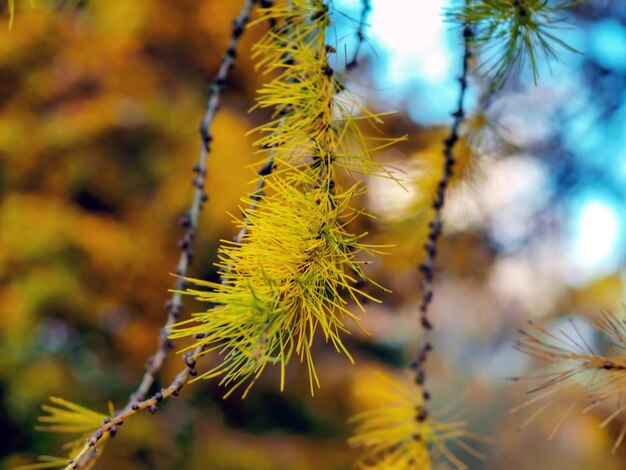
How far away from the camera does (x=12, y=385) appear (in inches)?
73.8

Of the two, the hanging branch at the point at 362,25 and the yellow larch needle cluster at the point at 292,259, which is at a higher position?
the hanging branch at the point at 362,25

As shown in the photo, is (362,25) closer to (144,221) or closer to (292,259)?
(292,259)

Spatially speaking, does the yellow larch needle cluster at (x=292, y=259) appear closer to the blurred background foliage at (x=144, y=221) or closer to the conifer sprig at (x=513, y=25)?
the conifer sprig at (x=513, y=25)

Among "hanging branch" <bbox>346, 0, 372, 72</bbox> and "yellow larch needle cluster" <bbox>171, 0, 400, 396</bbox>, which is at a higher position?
"hanging branch" <bbox>346, 0, 372, 72</bbox>

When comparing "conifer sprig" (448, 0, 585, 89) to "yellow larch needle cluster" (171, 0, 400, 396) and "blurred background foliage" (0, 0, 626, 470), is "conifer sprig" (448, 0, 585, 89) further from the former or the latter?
"blurred background foliage" (0, 0, 626, 470)

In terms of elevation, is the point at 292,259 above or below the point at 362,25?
below

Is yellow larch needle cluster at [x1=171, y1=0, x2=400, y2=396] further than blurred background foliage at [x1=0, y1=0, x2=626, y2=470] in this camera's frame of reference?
No

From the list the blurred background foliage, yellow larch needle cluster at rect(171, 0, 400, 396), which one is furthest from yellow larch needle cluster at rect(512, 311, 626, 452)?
the blurred background foliage

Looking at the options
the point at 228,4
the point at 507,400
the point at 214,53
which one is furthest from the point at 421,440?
the point at 507,400

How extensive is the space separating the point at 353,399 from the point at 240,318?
2.46m

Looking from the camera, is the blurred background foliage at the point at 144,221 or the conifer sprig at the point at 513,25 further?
the blurred background foliage at the point at 144,221

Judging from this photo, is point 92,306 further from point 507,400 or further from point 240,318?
point 507,400

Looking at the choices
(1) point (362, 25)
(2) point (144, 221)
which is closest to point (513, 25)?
(1) point (362, 25)

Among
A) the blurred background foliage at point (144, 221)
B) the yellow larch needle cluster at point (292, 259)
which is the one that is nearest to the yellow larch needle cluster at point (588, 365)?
the yellow larch needle cluster at point (292, 259)
